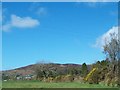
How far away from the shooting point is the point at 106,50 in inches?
1596

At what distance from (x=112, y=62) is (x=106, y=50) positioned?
157 cm

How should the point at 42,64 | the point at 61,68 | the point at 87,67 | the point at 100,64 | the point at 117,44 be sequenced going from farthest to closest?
the point at 61,68
the point at 42,64
the point at 87,67
the point at 100,64
the point at 117,44

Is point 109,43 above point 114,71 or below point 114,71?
above

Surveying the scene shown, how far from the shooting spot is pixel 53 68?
63125 mm

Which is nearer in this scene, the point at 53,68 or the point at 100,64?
the point at 100,64

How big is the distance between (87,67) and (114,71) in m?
16.2

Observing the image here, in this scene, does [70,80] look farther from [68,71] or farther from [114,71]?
[68,71]

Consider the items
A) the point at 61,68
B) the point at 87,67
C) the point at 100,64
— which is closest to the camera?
the point at 100,64

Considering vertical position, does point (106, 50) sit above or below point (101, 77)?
above

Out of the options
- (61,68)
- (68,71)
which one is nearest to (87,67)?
(68,71)

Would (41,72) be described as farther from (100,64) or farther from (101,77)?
(101,77)

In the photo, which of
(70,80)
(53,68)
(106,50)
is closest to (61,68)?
(53,68)

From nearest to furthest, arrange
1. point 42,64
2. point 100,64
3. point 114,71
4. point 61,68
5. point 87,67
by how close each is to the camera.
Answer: point 114,71 → point 100,64 → point 87,67 → point 42,64 → point 61,68

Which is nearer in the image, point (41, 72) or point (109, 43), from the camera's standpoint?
point (109, 43)
